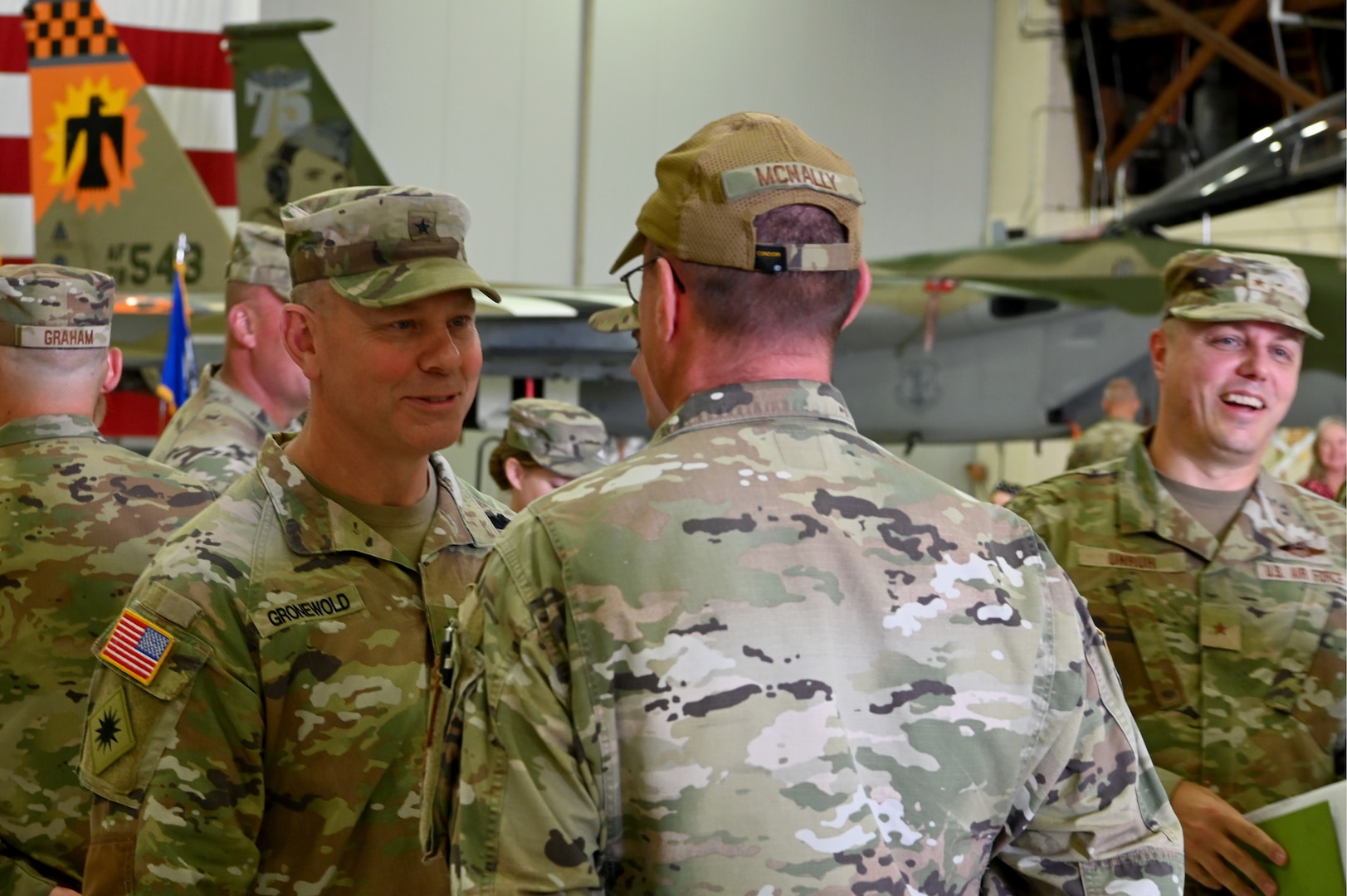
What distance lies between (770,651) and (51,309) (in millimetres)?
1746

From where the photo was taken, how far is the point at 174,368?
527 cm

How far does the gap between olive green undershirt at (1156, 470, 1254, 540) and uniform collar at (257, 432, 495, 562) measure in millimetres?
1331

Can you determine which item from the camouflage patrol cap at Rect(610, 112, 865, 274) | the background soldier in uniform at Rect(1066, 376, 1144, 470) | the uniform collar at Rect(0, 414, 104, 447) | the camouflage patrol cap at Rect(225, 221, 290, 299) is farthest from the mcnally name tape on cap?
the background soldier in uniform at Rect(1066, 376, 1144, 470)

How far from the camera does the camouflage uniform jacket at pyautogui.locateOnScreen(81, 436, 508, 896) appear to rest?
148 cm

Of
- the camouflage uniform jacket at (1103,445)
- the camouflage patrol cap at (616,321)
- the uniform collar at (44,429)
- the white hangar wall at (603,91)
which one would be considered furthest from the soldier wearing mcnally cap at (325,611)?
the white hangar wall at (603,91)

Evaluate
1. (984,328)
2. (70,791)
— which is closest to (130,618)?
(70,791)

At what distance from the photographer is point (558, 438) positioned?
3.40 metres

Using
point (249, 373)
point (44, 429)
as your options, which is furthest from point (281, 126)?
point (44, 429)

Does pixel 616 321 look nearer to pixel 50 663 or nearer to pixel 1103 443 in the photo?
pixel 50 663

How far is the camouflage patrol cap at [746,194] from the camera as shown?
115 centimetres

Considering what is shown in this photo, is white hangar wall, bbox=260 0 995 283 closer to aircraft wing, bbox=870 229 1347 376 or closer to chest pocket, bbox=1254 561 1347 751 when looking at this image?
aircraft wing, bbox=870 229 1347 376

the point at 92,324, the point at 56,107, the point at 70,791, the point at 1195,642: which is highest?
the point at 56,107

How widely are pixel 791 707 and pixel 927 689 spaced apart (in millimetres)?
127

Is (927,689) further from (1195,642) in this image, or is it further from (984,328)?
(984,328)
